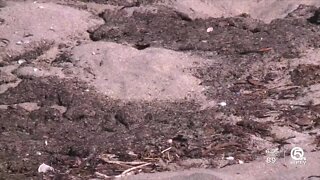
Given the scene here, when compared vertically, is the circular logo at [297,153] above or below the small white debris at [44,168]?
above

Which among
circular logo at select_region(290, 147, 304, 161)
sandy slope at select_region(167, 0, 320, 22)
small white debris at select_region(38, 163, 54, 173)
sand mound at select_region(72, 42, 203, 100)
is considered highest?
sandy slope at select_region(167, 0, 320, 22)

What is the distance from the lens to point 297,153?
450cm

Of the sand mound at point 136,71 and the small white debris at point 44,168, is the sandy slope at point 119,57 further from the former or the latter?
the small white debris at point 44,168

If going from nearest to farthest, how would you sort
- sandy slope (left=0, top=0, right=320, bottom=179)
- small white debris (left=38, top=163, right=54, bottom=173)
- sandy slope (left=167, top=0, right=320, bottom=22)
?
small white debris (left=38, top=163, right=54, bottom=173) → sandy slope (left=0, top=0, right=320, bottom=179) → sandy slope (left=167, top=0, right=320, bottom=22)

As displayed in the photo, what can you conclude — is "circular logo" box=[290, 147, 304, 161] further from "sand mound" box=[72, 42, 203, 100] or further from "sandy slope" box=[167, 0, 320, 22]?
"sandy slope" box=[167, 0, 320, 22]

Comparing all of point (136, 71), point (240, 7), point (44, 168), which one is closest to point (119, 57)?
point (136, 71)

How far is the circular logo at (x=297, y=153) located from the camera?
4454 mm

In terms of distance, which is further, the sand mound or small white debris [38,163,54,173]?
the sand mound

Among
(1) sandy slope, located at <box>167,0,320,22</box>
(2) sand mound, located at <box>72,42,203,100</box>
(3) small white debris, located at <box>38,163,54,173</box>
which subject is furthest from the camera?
(1) sandy slope, located at <box>167,0,320,22</box>

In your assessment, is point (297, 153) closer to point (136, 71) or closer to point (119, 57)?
point (136, 71)

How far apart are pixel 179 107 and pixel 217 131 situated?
0.49 meters

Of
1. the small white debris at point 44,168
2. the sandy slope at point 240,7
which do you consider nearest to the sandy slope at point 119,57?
the sandy slope at point 240,7

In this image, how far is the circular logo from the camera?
175 inches

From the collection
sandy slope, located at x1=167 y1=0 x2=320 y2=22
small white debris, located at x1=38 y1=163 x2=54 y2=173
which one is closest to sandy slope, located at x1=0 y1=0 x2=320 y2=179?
sandy slope, located at x1=167 y1=0 x2=320 y2=22
